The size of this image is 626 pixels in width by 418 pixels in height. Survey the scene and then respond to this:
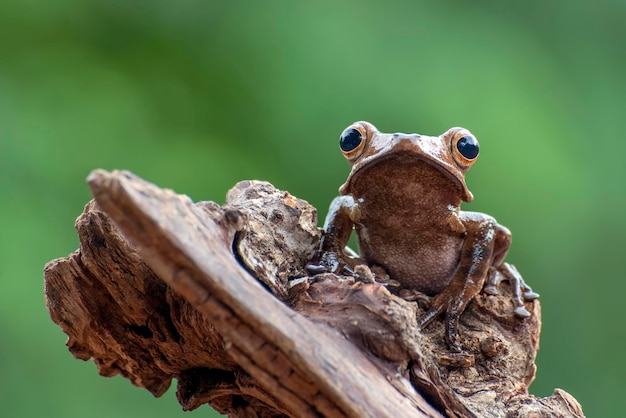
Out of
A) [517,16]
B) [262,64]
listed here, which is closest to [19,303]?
[262,64]

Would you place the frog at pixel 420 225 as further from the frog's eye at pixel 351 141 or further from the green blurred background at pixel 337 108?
the green blurred background at pixel 337 108

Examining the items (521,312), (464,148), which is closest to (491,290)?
(521,312)

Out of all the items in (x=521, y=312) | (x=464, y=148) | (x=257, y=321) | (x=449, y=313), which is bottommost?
(x=257, y=321)

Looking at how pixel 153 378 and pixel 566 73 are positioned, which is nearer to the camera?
pixel 153 378

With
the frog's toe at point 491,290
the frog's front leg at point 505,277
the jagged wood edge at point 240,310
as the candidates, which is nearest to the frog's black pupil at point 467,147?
the frog's front leg at point 505,277

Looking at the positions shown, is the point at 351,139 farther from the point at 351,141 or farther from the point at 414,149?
the point at 414,149

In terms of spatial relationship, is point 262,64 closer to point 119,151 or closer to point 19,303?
point 119,151
